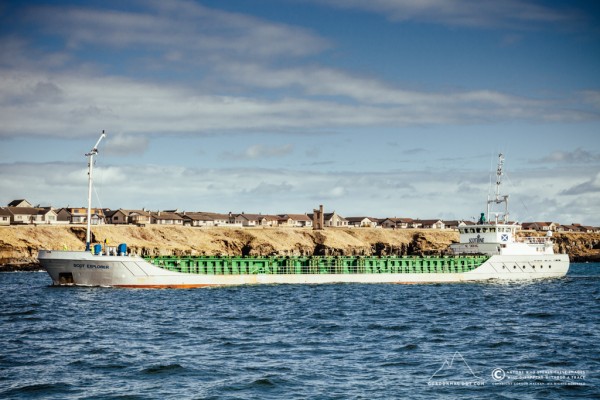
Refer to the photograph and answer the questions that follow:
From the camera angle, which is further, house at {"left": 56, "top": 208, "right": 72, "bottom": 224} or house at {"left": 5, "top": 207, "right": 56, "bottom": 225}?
house at {"left": 56, "top": 208, "right": 72, "bottom": 224}

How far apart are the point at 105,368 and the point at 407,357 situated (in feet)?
45.7

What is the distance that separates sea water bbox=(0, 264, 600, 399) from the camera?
26.5 m

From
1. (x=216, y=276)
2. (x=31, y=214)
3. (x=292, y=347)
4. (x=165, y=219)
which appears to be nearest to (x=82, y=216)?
(x=31, y=214)

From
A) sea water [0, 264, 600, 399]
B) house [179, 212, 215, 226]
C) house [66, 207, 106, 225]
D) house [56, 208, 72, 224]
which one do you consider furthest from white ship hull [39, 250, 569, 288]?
house [56, 208, 72, 224]

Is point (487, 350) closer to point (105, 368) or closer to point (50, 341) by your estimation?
point (105, 368)

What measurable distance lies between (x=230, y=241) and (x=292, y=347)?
11482 centimetres

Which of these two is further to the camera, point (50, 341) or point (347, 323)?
point (347, 323)

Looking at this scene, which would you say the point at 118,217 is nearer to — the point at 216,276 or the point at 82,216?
the point at 82,216

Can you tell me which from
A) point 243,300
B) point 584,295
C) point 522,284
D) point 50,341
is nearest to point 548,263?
point 522,284

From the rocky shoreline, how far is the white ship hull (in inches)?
1716

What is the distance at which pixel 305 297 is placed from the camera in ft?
201

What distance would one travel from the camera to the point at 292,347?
114 ft

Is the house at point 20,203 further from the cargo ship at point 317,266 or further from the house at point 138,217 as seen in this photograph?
the cargo ship at point 317,266

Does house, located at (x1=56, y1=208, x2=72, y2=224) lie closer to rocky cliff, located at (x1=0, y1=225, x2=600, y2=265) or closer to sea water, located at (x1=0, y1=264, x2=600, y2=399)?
rocky cliff, located at (x1=0, y1=225, x2=600, y2=265)
